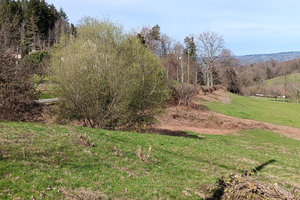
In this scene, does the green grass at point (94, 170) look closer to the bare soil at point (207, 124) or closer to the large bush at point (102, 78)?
the large bush at point (102, 78)

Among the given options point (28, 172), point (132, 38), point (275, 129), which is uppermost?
point (132, 38)

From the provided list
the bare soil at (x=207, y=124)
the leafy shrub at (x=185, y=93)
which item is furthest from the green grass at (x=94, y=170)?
the leafy shrub at (x=185, y=93)

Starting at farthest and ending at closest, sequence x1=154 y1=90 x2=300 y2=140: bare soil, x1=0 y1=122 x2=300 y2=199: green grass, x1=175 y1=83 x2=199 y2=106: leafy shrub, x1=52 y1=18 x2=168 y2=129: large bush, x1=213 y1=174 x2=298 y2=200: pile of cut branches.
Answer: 1. x1=175 y1=83 x2=199 y2=106: leafy shrub
2. x1=154 y1=90 x2=300 y2=140: bare soil
3. x1=52 y1=18 x2=168 y2=129: large bush
4. x1=0 y1=122 x2=300 y2=199: green grass
5. x1=213 y1=174 x2=298 y2=200: pile of cut branches

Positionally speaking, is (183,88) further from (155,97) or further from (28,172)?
(28,172)

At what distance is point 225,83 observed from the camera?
80500mm

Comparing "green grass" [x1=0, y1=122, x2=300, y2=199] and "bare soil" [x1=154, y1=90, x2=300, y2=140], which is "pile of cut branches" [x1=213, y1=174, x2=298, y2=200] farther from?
"bare soil" [x1=154, y1=90, x2=300, y2=140]

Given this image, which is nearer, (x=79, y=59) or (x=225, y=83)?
(x=79, y=59)

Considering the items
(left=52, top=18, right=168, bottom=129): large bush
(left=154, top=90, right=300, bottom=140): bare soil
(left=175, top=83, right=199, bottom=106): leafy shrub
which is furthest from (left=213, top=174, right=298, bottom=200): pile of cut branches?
(left=175, top=83, right=199, bottom=106): leafy shrub

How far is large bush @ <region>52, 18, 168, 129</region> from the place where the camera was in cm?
1633

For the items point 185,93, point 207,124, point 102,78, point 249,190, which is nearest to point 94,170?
point 249,190

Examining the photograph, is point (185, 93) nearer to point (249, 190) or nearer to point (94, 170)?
point (94, 170)

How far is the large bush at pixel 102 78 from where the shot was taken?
53.6ft

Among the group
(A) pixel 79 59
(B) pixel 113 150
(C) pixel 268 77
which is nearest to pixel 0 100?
(A) pixel 79 59

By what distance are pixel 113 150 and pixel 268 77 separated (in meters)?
136
